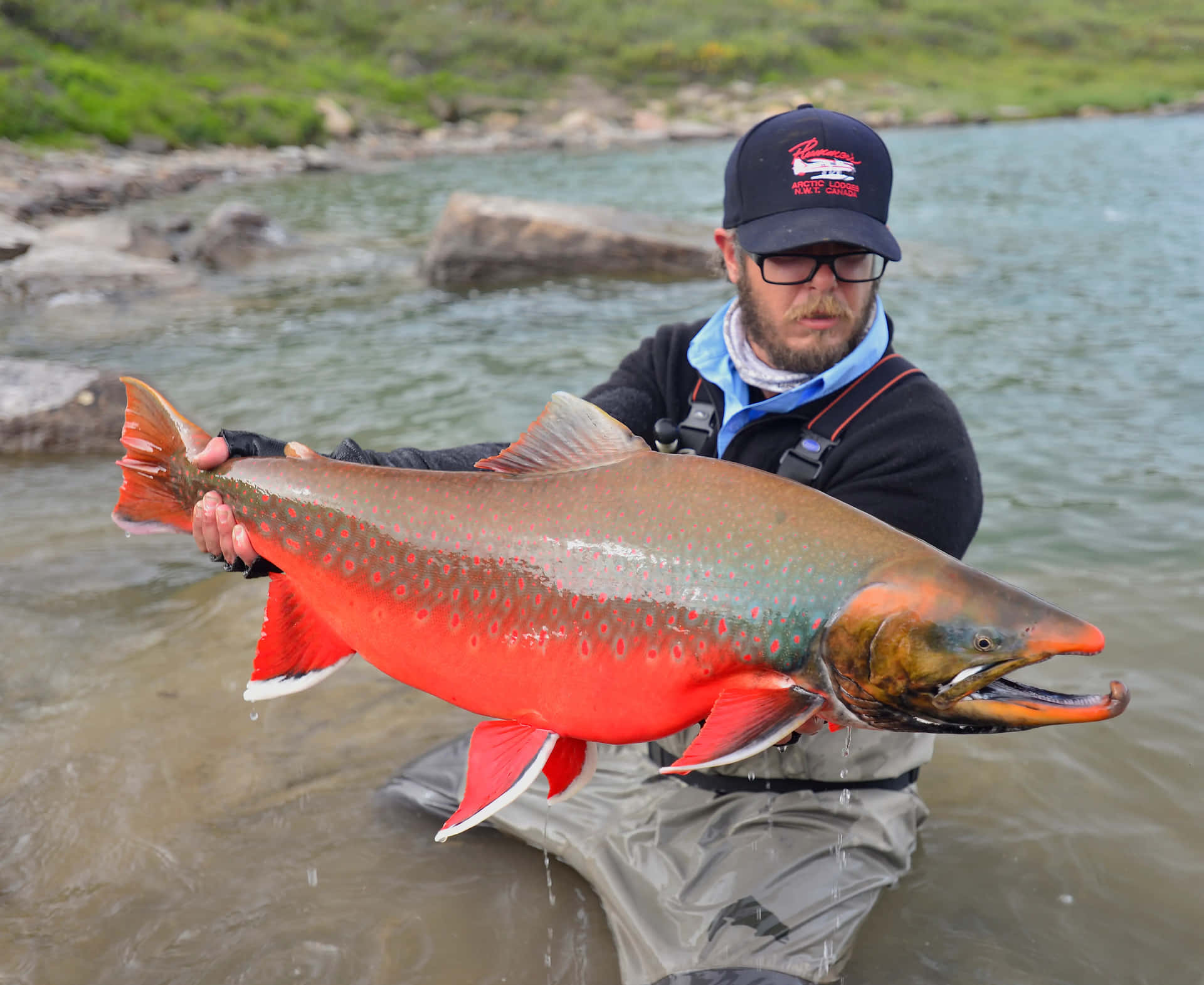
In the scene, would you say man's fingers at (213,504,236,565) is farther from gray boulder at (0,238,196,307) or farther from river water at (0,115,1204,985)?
gray boulder at (0,238,196,307)

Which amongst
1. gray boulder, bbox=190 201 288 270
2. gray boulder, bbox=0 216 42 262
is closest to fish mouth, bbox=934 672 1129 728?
gray boulder, bbox=0 216 42 262

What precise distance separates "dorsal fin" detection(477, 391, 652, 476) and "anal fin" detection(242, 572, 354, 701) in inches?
25.9

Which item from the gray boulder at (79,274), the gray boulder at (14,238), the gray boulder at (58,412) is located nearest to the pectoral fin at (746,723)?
the gray boulder at (58,412)

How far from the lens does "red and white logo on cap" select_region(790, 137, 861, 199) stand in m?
2.73

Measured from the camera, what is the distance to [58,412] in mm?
6672

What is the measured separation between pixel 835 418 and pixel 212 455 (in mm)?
1597

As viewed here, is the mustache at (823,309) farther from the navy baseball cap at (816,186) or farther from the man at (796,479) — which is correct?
the navy baseball cap at (816,186)

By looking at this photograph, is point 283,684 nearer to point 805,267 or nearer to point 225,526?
point 225,526

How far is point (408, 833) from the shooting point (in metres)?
3.22

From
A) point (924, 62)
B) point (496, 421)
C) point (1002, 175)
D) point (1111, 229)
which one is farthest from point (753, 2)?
point (496, 421)

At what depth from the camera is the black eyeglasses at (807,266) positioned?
9.05ft

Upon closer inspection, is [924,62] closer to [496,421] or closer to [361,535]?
[496,421]

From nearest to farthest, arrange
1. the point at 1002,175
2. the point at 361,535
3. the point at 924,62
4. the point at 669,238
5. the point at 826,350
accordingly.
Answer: the point at 361,535
the point at 826,350
the point at 669,238
the point at 1002,175
the point at 924,62

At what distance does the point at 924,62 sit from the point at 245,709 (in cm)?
8113
